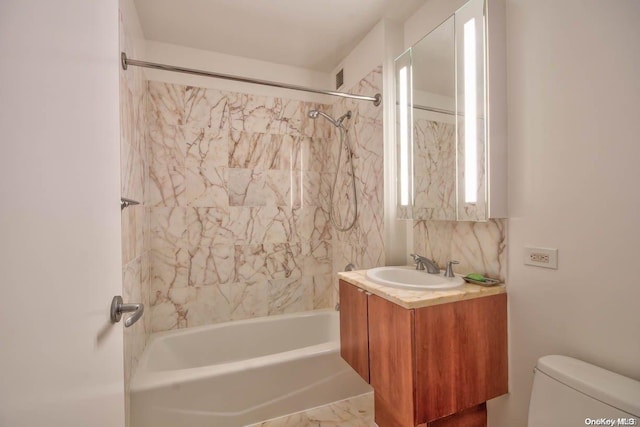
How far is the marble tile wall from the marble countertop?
128 centimetres

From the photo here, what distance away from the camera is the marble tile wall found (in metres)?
1.44

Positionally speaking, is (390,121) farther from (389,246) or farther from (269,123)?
(269,123)

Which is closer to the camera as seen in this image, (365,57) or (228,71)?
(365,57)

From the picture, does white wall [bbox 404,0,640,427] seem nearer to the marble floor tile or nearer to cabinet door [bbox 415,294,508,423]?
cabinet door [bbox 415,294,508,423]

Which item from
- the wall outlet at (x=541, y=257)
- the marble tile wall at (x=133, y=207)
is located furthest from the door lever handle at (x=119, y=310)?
the wall outlet at (x=541, y=257)

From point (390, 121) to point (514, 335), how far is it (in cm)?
143

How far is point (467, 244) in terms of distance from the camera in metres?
1.48

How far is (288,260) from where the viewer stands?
101 inches

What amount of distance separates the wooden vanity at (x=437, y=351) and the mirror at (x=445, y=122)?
1.43 feet

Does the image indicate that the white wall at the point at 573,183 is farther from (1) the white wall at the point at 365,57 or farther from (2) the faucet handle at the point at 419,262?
(1) the white wall at the point at 365,57

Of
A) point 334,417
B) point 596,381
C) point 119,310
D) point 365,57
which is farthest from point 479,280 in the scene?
point 365,57

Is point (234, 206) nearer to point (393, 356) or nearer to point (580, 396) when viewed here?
point (393, 356)

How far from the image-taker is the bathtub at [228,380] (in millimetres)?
1469

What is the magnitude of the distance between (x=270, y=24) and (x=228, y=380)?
235cm
